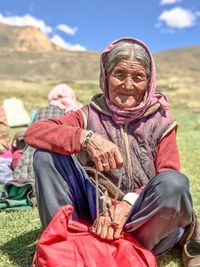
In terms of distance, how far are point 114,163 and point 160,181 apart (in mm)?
326

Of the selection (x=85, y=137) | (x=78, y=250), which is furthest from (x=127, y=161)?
(x=78, y=250)

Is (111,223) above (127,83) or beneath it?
beneath

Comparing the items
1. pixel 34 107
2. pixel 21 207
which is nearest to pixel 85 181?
pixel 21 207

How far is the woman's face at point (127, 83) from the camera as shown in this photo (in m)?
3.40

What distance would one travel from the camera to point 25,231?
173 inches

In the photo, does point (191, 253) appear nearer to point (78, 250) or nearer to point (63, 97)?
point (78, 250)

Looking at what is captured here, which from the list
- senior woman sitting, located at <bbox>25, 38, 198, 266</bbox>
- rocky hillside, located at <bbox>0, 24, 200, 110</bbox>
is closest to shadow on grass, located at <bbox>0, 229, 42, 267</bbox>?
senior woman sitting, located at <bbox>25, 38, 198, 266</bbox>

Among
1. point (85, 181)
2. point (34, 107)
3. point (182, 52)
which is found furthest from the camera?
point (182, 52)

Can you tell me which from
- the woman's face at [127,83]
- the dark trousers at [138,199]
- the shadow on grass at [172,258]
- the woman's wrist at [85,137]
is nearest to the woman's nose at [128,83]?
the woman's face at [127,83]

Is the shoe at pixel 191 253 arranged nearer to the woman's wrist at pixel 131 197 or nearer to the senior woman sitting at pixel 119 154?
the senior woman sitting at pixel 119 154

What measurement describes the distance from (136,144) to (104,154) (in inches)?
14.9

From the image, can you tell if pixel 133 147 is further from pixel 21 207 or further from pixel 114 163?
pixel 21 207

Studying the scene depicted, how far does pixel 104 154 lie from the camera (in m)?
3.11

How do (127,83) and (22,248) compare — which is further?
(22,248)
